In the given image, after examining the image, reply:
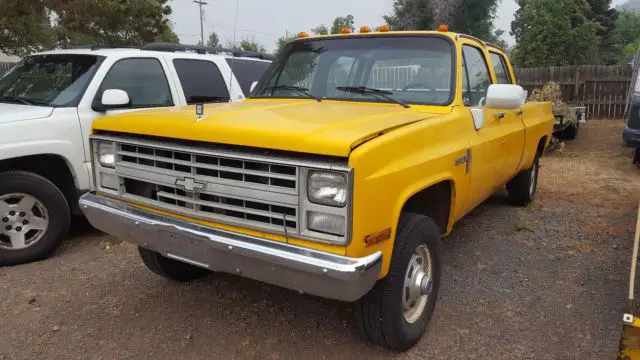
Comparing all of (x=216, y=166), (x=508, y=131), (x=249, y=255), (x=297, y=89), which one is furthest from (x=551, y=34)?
(x=249, y=255)

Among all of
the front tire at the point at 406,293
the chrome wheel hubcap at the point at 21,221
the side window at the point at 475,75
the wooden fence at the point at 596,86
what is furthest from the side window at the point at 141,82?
the wooden fence at the point at 596,86

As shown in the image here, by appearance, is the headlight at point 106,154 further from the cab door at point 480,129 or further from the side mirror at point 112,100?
the cab door at point 480,129

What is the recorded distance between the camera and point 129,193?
327 centimetres

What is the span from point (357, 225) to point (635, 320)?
4.60ft

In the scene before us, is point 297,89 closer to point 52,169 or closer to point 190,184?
point 190,184

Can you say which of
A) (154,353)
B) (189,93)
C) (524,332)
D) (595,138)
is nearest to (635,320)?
(524,332)

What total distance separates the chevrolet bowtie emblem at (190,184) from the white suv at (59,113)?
2.24 metres

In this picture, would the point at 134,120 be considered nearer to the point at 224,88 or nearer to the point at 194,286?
the point at 194,286

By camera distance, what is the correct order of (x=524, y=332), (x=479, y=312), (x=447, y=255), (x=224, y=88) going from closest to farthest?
(x=524, y=332), (x=479, y=312), (x=447, y=255), (x=224, y=88)

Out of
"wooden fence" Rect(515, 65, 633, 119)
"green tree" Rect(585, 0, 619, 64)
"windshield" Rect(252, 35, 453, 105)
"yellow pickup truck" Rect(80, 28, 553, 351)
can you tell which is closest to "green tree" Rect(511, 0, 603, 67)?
"green tree" Rect(585, 0, 619, 64)

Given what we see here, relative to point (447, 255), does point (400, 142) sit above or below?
above

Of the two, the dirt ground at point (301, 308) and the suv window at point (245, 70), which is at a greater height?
the suv window at point (245, 70)

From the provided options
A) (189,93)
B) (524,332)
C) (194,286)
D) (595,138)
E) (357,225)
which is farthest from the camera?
(595,138)

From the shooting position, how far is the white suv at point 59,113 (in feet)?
14.3
